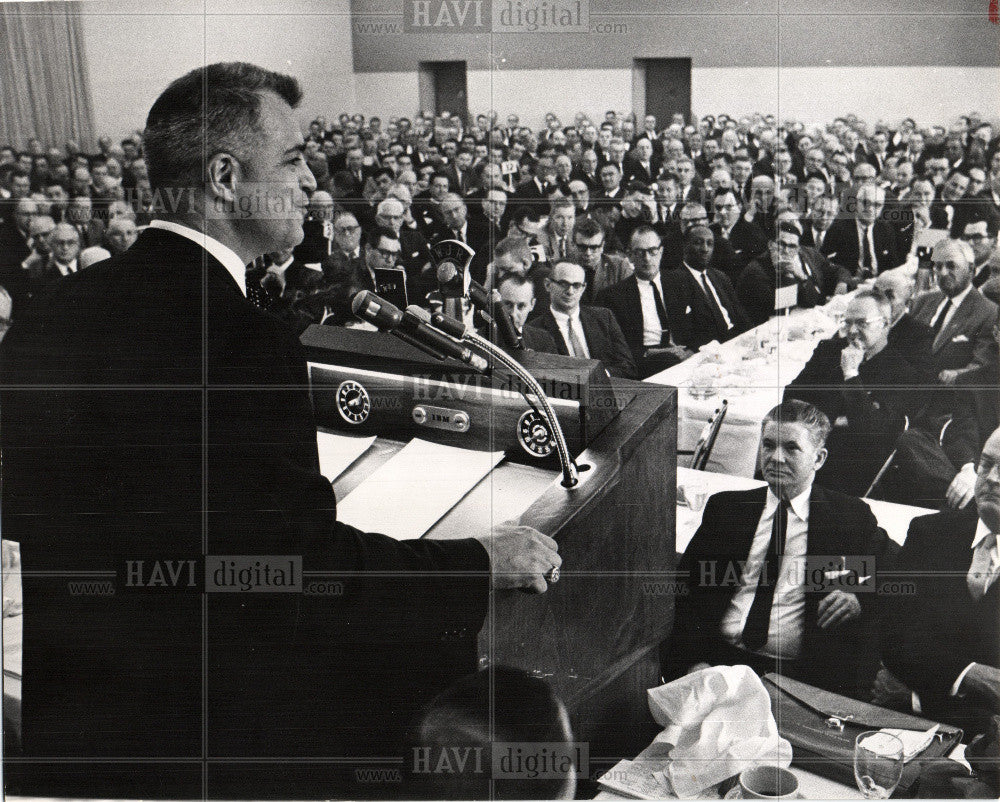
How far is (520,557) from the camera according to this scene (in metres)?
2.41

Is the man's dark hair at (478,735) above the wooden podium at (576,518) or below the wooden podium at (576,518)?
below

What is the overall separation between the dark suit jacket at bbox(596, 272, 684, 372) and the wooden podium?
0.27ft

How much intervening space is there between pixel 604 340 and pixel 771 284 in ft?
1.28

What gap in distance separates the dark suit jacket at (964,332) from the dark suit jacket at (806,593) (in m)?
0.38

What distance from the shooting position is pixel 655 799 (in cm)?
248

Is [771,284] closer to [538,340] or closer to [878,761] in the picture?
[538,340]

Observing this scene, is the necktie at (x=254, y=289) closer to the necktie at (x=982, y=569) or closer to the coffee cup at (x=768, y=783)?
the coffee cup at (x=768, y=783)

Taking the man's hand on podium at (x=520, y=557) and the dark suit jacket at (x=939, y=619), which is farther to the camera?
the dark suit jacket at (x=939, y=619)

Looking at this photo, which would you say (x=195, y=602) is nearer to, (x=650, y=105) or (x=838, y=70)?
(x=650, y=105)

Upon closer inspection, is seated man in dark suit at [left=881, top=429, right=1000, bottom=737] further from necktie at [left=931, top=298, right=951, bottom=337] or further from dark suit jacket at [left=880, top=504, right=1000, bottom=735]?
necktie at [left=931, top=298, right=951, bottom=337]

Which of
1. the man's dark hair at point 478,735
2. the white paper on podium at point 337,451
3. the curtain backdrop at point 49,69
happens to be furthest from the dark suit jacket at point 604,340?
the curtain backdrop at point 49,69

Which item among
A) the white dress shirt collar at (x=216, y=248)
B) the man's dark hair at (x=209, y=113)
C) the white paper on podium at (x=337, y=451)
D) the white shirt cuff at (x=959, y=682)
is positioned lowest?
the white shirt cuff at (x=959, y=682)

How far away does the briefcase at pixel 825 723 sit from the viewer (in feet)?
8.20

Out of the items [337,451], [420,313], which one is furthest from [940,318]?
[337,451]
